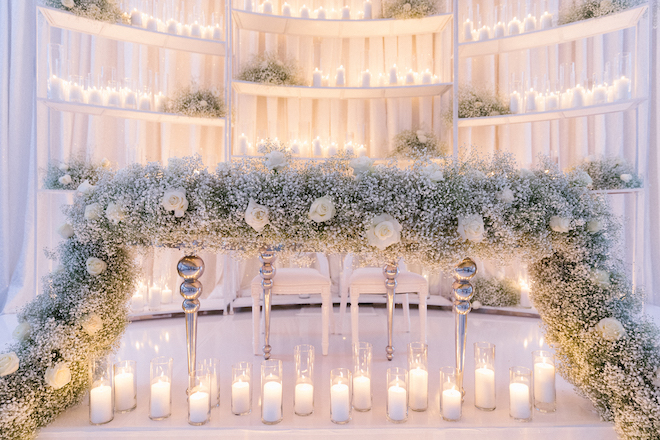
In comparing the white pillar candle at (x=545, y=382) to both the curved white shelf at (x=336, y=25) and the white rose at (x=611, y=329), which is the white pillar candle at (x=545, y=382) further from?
the curved white shelf at (x=336, y=25)

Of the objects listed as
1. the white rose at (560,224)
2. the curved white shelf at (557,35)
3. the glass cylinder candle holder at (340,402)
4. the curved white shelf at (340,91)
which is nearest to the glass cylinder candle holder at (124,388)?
the glass cylinder candle holder at (340,402)

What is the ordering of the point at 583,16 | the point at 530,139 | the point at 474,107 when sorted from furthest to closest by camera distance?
the point at 530,139 < the point at 474,107 < the point at 583,16

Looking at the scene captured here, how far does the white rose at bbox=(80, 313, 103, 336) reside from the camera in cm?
174

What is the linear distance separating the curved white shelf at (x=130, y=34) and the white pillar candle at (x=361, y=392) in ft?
10.3

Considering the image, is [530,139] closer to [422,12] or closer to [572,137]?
[572,137]

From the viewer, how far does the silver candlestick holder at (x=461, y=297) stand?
1.82 m

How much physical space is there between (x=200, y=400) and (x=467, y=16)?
4054 mm

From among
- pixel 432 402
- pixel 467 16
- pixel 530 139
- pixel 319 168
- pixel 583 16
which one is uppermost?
pixel 467 16

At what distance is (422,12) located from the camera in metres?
3.88

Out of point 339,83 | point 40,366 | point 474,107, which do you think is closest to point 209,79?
point 339,83

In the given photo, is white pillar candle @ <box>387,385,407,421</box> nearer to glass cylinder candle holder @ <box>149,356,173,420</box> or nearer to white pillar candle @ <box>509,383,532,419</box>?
white pillar candle @ <box>509,383,532,419</box>

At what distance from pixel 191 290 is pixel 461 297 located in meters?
1.18

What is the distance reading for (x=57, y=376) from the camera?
63.7 inches

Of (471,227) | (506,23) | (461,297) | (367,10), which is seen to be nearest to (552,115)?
(506,23)
